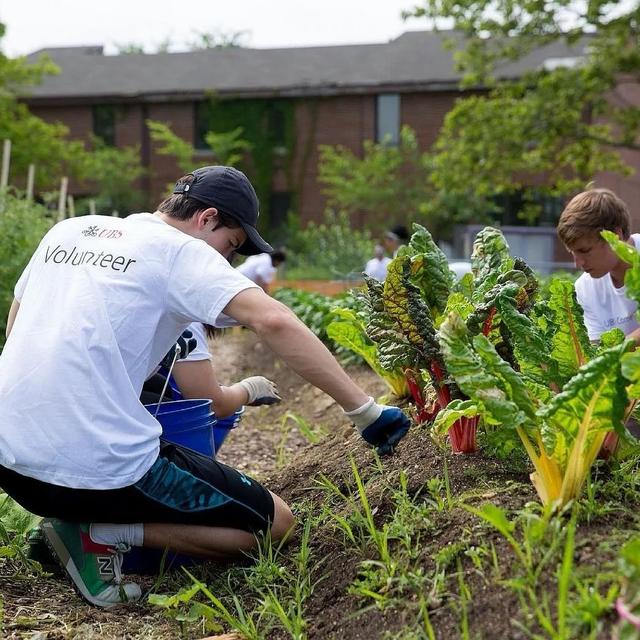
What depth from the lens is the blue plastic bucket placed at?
359 cm

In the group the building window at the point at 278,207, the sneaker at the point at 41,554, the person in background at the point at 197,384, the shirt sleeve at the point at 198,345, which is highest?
the shirt sleeve at the point at 198,345

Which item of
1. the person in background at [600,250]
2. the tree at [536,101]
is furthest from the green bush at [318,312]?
the tree at [536,101]

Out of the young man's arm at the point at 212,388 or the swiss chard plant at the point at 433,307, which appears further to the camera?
the young man's arm at the point at 212,388

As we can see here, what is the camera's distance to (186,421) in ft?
12.0

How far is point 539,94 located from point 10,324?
1663 centimetres

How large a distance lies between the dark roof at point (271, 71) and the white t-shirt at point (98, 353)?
28143 millimetres

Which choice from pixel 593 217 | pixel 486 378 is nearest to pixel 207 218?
pixel 486 378

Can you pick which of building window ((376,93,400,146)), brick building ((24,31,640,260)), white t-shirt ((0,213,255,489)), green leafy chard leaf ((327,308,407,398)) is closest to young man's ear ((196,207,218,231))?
white t-shirt ((0,213,255,489))

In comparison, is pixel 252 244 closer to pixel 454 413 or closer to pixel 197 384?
pixel 197 384

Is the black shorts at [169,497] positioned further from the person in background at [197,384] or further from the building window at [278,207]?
the building window at [278,207]

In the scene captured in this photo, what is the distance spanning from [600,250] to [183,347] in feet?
6.00

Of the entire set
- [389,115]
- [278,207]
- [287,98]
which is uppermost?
[287,98]

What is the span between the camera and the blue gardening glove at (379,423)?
3.12m

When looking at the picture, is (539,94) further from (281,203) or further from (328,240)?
(281,203)
